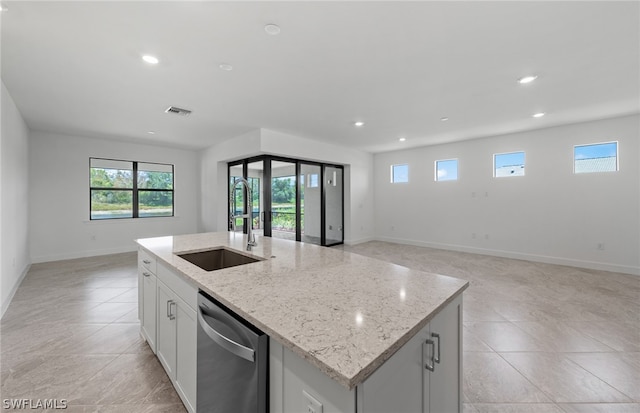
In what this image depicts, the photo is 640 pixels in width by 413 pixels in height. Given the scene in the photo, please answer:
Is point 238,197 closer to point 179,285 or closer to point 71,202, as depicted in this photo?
point 71,202

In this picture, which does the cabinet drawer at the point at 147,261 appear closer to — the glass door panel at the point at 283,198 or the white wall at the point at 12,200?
the white wall at the point at 12,200

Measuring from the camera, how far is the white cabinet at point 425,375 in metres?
0.74

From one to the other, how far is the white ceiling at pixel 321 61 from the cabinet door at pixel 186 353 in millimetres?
1999

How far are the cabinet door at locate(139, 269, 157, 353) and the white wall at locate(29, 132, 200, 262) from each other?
4746mm

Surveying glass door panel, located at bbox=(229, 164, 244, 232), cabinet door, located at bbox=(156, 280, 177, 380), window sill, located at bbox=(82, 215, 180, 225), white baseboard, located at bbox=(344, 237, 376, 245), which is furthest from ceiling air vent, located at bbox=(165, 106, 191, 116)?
white baseboard, located at bbox=(344, 237, 376, 245)

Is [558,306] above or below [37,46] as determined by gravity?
below

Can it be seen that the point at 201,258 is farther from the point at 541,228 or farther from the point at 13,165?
the point at 541,228

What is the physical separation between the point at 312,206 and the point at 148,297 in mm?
4655

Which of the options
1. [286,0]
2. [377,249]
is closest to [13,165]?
[286,0]

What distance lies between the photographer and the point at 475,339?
7.66ft

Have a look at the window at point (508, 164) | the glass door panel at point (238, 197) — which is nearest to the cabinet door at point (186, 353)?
the glass door panel at point (238, 197)

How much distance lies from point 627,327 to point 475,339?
157cm

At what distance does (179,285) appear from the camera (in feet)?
4.99

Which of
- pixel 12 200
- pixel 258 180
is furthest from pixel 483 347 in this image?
pixel 12 200
